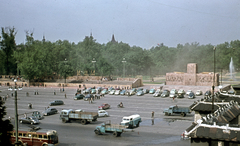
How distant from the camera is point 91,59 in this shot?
4139 inches

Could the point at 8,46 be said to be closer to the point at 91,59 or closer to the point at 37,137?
the point at 91,59


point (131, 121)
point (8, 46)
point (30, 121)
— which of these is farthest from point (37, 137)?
point (8, 46)

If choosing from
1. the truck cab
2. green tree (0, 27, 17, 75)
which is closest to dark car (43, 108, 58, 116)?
the truck cab

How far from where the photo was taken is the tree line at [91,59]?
261ft

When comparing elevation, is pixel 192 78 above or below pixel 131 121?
above

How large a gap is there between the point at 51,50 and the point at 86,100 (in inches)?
2232

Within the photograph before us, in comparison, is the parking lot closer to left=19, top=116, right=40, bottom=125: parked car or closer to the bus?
left=19, top=116, right=40, bottom=125: parked car

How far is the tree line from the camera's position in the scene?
261 ft

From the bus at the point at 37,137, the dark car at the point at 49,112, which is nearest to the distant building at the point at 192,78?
the dark car at the point at 49,112

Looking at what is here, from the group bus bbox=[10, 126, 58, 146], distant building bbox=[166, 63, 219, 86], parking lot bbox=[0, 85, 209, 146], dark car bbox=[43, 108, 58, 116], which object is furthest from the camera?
distant building bbox=[166, 63, 219, 86]

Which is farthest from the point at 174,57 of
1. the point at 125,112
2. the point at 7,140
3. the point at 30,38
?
the point at 7,140

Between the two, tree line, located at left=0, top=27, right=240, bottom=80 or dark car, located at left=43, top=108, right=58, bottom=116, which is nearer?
dark car, located at left=43, top=108, right=58, bottom=116

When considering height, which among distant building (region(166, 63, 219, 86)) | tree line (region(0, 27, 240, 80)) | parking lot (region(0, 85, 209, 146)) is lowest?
parking lot (region(0, 85, 209, 146))

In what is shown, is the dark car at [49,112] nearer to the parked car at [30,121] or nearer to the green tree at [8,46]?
the parked car at [30,121]
